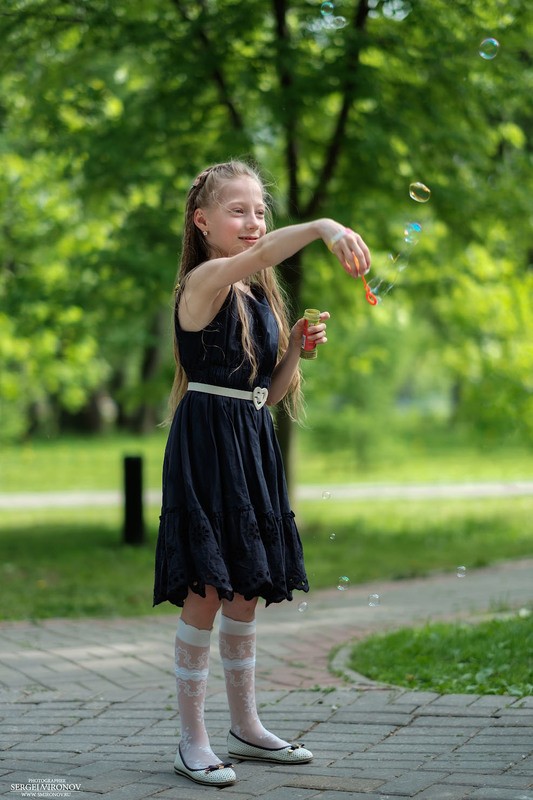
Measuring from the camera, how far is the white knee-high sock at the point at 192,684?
3.58m

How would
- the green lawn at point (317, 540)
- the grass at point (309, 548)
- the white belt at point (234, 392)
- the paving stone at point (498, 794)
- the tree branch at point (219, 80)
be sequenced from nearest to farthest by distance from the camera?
1. the paving stone at point (498, 794)
2. the white belt at point (234, 392)
3. the grass at point (309, 548)
4. the green lawn at point (317, 540)
5. the tree branch at point (219, 80)

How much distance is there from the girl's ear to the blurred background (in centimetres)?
412

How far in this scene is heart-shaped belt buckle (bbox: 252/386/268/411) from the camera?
146 inches

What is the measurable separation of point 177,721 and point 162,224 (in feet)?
22.5

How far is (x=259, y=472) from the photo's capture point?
3609 millimetres

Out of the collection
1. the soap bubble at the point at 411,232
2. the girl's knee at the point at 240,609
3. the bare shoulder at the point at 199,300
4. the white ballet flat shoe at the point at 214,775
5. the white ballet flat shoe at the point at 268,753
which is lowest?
the white ballet flat shoe at the point at 268,753

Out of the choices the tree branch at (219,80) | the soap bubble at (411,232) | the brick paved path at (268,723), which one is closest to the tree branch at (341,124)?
the tree branch at (219,80)

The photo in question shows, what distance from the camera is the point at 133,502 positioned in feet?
38.1

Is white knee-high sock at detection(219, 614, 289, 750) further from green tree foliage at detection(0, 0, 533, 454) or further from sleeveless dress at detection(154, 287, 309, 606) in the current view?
green tree foliage at detection(0, 0, 533, 454)

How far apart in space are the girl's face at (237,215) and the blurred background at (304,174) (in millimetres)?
4180

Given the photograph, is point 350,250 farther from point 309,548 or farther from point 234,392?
point 309,548

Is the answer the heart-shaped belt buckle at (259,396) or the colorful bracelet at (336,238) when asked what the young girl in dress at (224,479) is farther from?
the colorful bracelet at (336,238)

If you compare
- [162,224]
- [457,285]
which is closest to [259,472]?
[162,224]

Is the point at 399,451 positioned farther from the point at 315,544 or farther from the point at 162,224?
the point at 162,224
